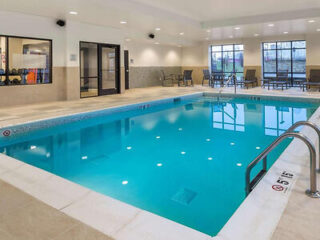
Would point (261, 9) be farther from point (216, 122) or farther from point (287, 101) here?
point (216, 122)

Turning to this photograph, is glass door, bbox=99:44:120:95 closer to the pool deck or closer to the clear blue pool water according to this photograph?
the clear blue pool water

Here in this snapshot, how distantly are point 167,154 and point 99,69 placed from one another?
22.2 feet

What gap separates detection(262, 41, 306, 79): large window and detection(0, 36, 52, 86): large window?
1098cm

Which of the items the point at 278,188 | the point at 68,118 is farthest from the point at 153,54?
the point at 278,188

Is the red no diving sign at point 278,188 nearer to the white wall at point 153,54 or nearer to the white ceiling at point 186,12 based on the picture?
the white ceiling at point 186,12

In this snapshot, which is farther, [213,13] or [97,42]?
[97,42]

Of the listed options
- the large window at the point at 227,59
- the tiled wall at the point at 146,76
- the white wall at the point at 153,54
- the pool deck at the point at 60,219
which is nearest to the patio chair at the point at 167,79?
the tiled wall at the point at 146,76

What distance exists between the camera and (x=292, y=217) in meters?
2.12

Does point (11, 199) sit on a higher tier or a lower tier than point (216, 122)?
lower

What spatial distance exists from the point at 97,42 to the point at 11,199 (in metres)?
8.41

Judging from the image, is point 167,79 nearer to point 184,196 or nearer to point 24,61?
point 24,61

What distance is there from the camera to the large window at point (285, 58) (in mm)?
14375

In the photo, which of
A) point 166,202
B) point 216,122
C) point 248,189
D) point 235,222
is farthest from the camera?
point 216,122

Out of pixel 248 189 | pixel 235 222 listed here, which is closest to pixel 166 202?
pixel 248 189
